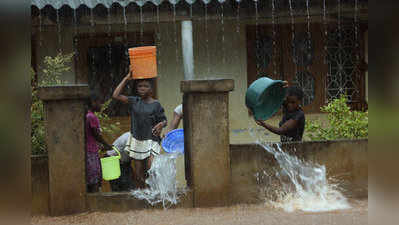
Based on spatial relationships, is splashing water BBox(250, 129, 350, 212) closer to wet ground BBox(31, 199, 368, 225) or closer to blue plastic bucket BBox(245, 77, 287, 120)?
wet ground BBox(31, 199, 368, 225)

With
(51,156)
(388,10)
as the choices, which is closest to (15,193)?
(388,10)

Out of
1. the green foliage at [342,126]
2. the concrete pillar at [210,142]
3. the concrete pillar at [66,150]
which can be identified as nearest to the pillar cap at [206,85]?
the concrete pillar at [210,142]

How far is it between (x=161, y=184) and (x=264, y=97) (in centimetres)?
169

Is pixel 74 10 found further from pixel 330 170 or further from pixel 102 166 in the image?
pixel 330 170

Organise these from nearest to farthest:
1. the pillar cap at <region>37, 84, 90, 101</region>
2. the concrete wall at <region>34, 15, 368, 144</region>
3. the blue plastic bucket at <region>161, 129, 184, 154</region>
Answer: the pillar cap at <region>37, 84, 90, 101</region> < the blue plastic bucket at <region>161, 129, 184, 154</region> < the concrete wall at <region>34, 15, 368, 144</region>

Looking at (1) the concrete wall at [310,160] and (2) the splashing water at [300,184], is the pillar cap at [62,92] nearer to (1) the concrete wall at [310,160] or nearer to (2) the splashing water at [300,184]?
(1) the concrete wall at [310,160]

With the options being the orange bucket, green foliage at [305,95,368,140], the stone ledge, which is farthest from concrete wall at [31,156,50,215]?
green foliage at [305,95,368,140]

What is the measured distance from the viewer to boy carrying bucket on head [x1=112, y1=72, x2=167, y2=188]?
17.0ft

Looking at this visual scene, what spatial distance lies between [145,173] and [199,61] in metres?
3.49

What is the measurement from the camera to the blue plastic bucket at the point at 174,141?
5723 mm

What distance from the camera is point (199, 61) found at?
8211 mm

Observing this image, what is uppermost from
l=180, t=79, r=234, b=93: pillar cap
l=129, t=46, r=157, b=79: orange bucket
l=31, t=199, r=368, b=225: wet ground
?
l=129, t=46, r=157, b=79: orange bucket

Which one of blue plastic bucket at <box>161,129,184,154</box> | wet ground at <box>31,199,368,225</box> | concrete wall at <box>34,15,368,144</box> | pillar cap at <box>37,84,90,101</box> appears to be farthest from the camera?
concrete wall at <box>34,15,368,144</box>

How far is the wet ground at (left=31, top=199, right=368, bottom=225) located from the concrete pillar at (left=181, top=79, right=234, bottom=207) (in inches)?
8.1
